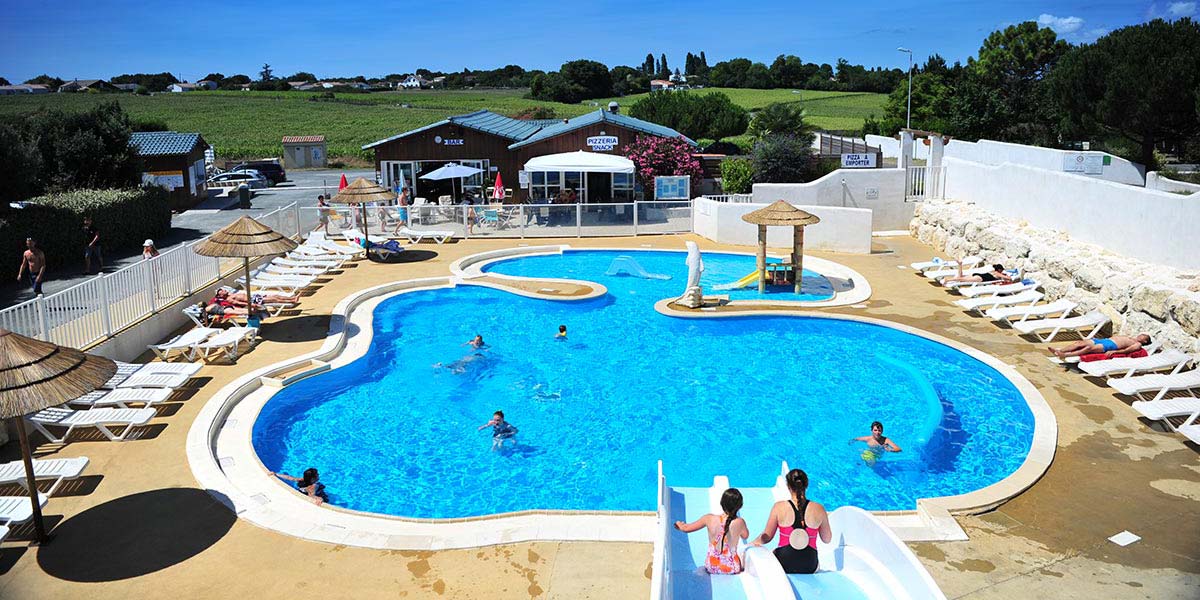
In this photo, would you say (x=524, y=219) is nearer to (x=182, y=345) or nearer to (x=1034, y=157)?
(x=182, y=345)

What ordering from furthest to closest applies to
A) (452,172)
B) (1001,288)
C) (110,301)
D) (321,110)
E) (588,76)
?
1. (588,76)
2. (321,110)
3. (452,172)
4. (1001,288)
5. (110,301)

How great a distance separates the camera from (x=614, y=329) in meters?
16.4

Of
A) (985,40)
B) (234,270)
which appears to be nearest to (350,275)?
(234,270)

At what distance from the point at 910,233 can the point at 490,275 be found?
44.7 feet

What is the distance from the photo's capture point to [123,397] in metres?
10.6

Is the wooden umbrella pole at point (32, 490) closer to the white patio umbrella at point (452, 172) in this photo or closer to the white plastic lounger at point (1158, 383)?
the white plastic lounger at point (1158, 383)

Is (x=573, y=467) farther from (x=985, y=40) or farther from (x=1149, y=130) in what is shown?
(x=985, y=40)

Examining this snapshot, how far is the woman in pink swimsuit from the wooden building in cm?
3415

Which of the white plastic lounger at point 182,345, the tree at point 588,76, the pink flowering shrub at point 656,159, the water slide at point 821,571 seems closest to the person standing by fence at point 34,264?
the white plastic lounger at point 182,345

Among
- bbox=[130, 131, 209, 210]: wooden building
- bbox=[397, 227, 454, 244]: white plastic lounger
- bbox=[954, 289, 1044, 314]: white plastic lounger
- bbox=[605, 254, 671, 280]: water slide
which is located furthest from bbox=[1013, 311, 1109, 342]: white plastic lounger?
bbox=[130, 131, 209, 210]: wooden building

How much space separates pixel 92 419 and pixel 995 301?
50.1ft

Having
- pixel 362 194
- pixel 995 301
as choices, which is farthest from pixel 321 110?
pixel 995 301

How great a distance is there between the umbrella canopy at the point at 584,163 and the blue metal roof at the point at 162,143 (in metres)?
17.8

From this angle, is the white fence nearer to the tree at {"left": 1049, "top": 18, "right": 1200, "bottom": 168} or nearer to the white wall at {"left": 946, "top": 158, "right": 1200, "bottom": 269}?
the white wall at {"left": 946, "top": 158, "right": 1200, "bottom": 269}
